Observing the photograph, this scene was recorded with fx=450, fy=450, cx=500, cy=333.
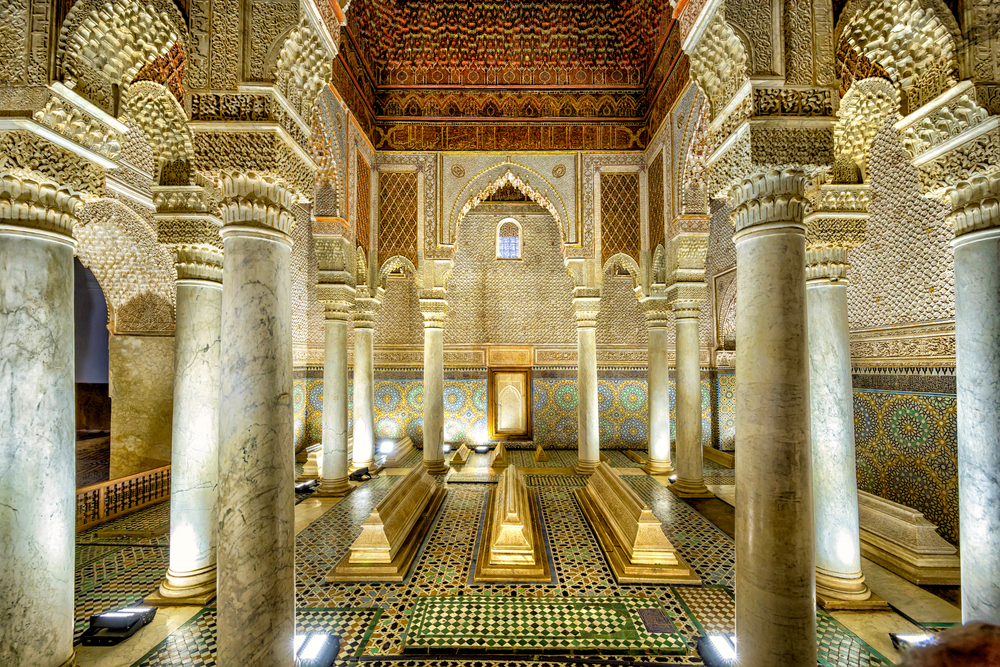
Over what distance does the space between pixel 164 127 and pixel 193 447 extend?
2.38 meters

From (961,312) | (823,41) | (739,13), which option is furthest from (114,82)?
(961,312)

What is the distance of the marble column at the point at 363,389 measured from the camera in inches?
285

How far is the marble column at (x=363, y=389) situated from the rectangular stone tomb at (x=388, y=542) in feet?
7.84

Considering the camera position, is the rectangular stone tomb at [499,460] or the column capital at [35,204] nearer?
the column capital at [35,204]

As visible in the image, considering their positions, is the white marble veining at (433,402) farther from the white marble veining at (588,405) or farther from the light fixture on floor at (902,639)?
the light fixture on floor at (902,639)

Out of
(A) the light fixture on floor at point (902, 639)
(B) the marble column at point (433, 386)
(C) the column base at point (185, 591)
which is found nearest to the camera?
(A) the light fixture on floor at point (902, 639)

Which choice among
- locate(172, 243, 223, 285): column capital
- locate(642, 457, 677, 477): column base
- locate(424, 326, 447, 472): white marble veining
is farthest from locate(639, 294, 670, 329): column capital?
locate(172, 243, 223, 285): column capital

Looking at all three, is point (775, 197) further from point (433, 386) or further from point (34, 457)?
point (433, 386)

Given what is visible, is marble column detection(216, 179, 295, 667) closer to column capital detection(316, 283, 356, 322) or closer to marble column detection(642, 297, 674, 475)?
column capital detection(316, 283, 356, 322)

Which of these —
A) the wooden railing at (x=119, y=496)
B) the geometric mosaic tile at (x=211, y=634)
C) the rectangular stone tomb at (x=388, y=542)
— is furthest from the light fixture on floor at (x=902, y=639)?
the wooden railing at (x=119, y=496)

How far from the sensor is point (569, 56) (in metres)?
6.86

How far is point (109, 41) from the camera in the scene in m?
2.34

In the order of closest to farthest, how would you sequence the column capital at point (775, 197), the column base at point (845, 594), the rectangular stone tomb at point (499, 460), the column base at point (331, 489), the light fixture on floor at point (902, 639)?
the column capital at point (775, 197)
the light fixture on floor at point (902, 639)
the column base at point (845, 594)
the column base at point (331, 489)
the rectangular stone tomb at point (499, 460)

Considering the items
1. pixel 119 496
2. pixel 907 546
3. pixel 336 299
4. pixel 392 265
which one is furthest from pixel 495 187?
pixel 119 496
